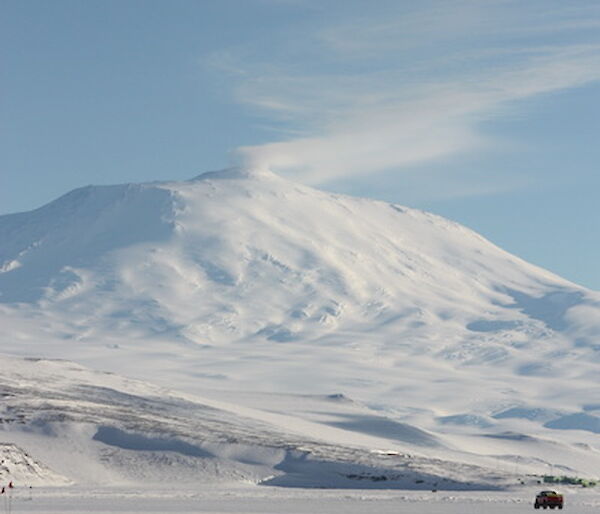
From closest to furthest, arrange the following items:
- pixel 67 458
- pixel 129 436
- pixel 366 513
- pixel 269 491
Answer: pixel 366 513 → pixel 269 491 → pixel 67 458 → pixel 129 436

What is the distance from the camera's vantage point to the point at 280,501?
139 m

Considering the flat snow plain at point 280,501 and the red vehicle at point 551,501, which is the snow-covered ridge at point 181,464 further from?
the red vehicle at point 551,501

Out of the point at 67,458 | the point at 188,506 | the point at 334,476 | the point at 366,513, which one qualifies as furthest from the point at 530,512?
the point at 67,458

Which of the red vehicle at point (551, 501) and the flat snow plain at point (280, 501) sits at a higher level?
the red vehicle at point (551, 501)

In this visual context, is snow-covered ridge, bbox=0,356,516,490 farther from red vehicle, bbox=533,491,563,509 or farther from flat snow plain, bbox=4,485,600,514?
red vehicle, bbox=533,491,563,509

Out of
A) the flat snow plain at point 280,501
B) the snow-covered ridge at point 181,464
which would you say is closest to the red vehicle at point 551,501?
the flat snow plain at point 280,501

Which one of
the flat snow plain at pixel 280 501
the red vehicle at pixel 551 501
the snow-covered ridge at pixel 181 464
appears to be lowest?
the flat snow plain at pixel 280 501

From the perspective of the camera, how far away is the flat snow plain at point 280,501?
122500 millimetres

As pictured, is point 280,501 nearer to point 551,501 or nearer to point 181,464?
point 551,501

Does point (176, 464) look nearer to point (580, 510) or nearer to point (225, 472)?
point (225, 472)

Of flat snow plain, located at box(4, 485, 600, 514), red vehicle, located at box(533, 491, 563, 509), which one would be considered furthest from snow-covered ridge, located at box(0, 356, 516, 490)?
red vehicle, located at box(533, 491, 563, 509)

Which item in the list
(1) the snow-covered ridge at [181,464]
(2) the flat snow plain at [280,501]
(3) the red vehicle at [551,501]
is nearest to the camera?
(2) the flat snow plain at [280,501]

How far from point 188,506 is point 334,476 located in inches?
2334

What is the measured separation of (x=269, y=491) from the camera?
162125 millimetres
